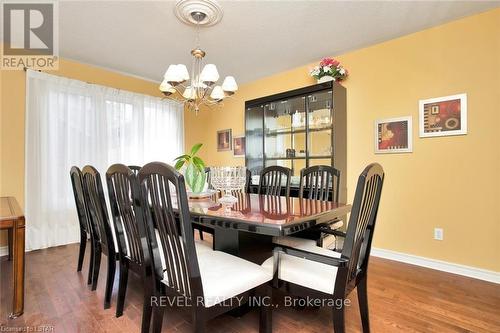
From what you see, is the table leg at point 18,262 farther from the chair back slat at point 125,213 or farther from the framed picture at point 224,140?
the framed picture at point 224,140

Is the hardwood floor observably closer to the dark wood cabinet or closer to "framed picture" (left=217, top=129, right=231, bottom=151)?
the dark wood cabinet

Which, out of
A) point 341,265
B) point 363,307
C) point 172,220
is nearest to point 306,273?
point 341,265

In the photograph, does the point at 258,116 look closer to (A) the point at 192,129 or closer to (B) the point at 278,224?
(A) the point at 192,129

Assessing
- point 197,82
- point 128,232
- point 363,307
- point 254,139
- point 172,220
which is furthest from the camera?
point 254,139

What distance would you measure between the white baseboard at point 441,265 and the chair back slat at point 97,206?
2743 mm

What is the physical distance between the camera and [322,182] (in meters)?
2.36

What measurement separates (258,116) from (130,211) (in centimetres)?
269

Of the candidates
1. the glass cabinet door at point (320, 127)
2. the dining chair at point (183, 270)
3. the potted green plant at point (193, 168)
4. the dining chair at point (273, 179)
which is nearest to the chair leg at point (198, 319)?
the dining chair at point (183, 270)

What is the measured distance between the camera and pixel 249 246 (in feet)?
6.29

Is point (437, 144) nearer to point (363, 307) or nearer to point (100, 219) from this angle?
point (363, 307)

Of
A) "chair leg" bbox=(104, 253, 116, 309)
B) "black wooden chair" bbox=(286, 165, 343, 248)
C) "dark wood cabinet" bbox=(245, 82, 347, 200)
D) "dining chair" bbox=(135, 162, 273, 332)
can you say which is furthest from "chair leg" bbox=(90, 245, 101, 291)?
"dark wood cabinet" bbox=(245, 82, 347, 200)

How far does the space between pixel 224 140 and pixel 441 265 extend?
347 cm

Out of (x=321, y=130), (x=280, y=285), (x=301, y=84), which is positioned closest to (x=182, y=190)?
(x=280, y=285)

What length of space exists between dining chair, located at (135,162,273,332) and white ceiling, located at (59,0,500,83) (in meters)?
1.81
